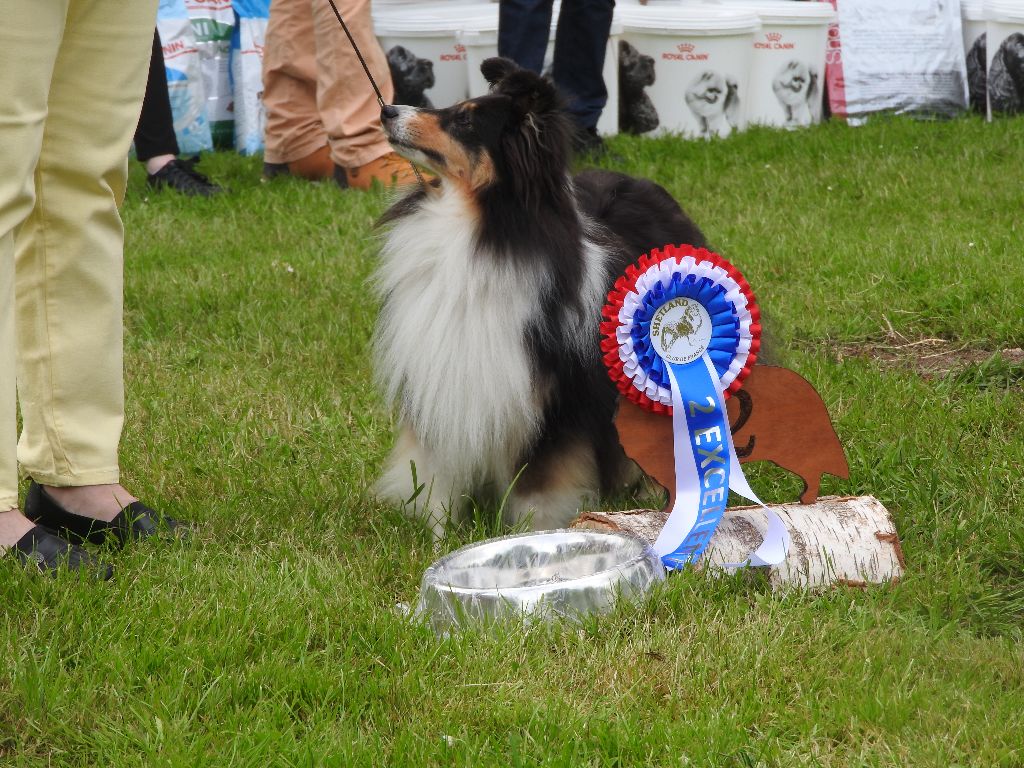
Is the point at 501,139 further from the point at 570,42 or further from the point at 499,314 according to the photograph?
the point at 570,42

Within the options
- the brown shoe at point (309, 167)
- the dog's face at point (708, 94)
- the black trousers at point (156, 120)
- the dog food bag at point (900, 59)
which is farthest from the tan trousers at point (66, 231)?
the dog food bag at point (900, 59)

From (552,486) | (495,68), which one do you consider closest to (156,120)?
(495,68)

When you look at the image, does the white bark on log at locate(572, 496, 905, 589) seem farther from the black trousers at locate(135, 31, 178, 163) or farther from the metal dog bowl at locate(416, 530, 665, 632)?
the black trousers at locate(135, 31, 178, 163)

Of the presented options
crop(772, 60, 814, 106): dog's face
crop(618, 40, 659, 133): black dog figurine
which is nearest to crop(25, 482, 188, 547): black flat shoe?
crop(618, 40, 659, 133): black dog figurine

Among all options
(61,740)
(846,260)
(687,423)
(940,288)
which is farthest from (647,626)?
(846,260)

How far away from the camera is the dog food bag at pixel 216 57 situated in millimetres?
7809

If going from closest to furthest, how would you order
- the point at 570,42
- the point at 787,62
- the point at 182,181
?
the point at 182,181 → the point at 570,42 → the point at 787,62

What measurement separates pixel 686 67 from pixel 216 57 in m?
2.95

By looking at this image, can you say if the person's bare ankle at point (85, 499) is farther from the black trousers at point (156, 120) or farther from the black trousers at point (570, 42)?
the black trousers at point (570, 42)

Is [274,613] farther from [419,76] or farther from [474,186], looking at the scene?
[419,76]

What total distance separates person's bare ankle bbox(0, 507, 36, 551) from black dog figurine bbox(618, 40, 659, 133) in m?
5.94

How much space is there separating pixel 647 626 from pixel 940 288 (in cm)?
275

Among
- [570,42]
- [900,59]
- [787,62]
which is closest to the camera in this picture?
[570,42]

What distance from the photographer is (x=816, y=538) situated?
2.63 metres
